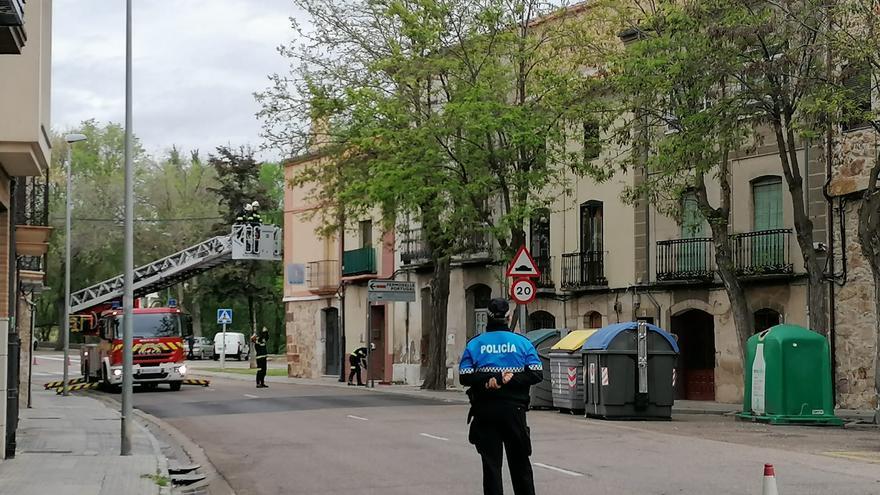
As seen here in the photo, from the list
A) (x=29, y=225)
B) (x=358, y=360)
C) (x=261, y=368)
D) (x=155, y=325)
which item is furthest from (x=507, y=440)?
(x=358, y=360)

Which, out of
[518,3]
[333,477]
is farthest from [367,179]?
[333,477]

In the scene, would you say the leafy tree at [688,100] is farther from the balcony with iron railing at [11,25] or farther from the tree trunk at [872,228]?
the balcony with iron railing at [11,25]

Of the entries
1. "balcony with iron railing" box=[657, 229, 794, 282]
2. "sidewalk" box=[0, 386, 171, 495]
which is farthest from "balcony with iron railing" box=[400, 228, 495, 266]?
"sidewalk" box=[0, 386, 171, 495]

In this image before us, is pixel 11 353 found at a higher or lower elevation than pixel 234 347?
higher

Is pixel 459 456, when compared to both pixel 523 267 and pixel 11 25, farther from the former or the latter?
pixel 11 25

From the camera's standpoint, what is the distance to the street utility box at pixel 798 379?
22.8 meters

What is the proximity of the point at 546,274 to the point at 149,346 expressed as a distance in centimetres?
1199

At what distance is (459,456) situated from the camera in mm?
16438

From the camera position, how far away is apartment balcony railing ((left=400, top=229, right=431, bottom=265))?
43.5 m

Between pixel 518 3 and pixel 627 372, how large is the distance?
452 inches

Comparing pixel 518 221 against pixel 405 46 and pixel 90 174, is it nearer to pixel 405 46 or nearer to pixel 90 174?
pixel 405 46

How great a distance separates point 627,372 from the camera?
24.1 m

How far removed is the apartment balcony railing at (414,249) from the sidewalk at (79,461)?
18262 mm

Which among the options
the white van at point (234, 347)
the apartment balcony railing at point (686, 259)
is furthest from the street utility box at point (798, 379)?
the white van at point (234, 347)
